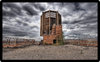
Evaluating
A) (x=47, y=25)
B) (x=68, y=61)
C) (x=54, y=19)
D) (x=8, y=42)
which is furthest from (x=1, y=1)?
(x=54, y=19)

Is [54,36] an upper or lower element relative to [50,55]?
Result: upper

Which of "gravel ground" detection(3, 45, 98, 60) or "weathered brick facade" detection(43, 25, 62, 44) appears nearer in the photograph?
"gravel ground" detection(3, 45, 98, 60)

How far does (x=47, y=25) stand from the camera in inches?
792

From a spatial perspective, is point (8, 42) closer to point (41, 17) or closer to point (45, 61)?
point (45, 61)

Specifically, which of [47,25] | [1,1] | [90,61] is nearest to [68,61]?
[90,61]

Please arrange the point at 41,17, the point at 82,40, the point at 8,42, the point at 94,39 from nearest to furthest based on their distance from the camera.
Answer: the point at 8,42 < the point at 94,39 < the point at 82,40 < the point at 41,17

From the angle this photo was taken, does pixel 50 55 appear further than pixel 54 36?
No

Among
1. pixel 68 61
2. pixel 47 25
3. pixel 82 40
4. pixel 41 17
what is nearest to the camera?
pixel 68 61

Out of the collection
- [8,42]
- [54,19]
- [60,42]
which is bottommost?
[60,42]

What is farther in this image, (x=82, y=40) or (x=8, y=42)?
(x=82, y=40)

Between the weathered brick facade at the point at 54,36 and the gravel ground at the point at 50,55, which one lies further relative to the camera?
the weathered brick facade at the point at 54,36

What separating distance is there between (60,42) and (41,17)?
473 inches

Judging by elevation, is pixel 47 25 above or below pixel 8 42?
above

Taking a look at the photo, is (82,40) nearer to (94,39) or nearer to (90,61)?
(94,39)
